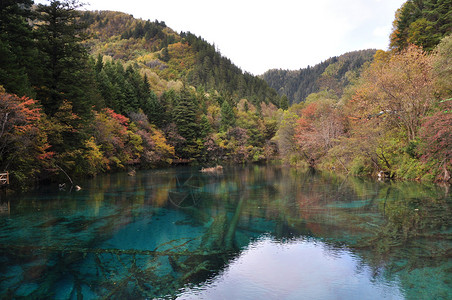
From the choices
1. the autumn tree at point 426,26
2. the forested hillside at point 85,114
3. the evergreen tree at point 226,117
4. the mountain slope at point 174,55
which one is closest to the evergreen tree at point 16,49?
the forested hillside at point 85,114

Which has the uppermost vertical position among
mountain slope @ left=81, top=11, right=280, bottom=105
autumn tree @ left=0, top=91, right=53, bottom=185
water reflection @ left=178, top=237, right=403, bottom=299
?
mountain slope @ left=81, top=11, right=280, bottom=105

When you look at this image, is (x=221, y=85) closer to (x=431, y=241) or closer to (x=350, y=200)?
(x=350, y=200)

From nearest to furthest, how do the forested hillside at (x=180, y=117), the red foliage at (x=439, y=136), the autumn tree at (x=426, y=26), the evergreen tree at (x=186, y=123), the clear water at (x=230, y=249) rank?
the clear water at (x=230, y=249), the red foliage at (x=439, y=136), the forested hillside at (x=180, y=117), the autumn tree at (x=426, y=26), the evergreen tree at (x=186, y=123)

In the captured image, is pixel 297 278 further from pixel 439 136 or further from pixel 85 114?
pixel 85 114

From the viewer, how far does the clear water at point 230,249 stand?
6516 mm

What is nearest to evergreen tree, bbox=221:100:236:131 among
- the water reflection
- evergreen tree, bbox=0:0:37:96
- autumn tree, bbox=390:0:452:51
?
autumn tree, bbox=390:0:452:51

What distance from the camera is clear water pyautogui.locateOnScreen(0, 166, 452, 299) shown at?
21.4ft

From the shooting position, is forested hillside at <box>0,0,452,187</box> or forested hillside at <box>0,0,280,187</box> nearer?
forested hillside at <box>0,0,280,187</box>

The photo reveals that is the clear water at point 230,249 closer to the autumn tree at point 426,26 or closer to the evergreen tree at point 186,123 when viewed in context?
the autumn tree at point 426,26

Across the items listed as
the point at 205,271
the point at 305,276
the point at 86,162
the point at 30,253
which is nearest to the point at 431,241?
the point at 305,276

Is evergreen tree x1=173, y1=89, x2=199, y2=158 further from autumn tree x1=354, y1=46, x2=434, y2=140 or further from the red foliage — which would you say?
the red foliage

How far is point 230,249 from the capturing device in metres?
9.16

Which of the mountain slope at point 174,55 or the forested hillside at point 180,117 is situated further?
the mountain slope at point 174,55

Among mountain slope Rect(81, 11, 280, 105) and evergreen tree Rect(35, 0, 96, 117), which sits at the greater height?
mountain slope Rect(81, 11, 280, 105)
